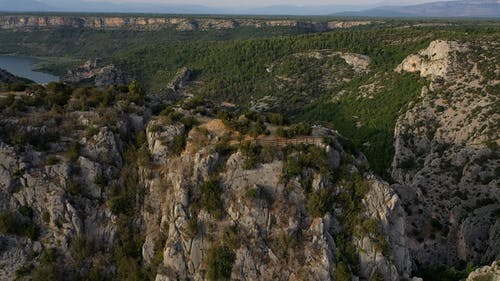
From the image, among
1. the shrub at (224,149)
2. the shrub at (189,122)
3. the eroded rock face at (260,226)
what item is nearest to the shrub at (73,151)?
the eroded rock face at (260,226)

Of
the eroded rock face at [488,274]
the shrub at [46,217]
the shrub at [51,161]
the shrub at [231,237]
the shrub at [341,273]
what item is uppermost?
the shrub at [51,161]

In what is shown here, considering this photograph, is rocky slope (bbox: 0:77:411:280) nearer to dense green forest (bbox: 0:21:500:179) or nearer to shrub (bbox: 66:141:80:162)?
shrub (bbox: 66:141:80:162)

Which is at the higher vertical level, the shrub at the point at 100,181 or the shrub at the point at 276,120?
the shrub at the point at 276,120

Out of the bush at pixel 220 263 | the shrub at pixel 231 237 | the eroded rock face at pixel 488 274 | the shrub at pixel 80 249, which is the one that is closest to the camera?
the bush at pixel 220 263

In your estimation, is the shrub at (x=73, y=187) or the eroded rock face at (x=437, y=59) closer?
the shrub at (x=73, y=187)

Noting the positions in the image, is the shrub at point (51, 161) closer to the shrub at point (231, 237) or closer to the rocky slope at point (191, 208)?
the rocky slope at point (191, 208)

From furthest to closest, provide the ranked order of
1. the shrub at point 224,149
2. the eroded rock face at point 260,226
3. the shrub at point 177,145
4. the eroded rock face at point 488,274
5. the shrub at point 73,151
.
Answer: the shrub at point 177,145 < the shrub at point 73,151 < the shrub at point 224,149 < the eroded rock face at point 488,274 < the eroded rock face at point 260,226

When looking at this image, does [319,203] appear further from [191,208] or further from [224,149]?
[191,208]
